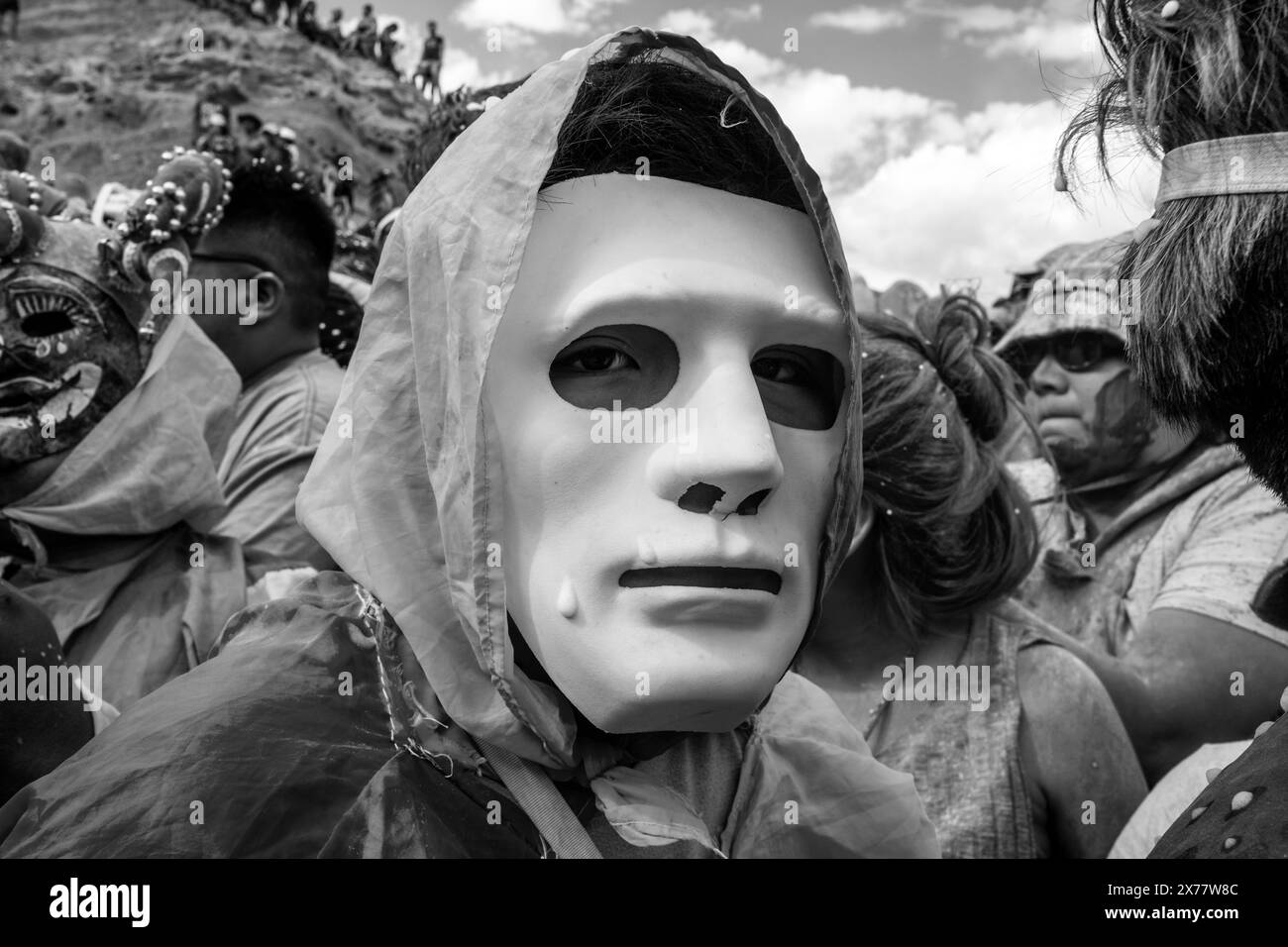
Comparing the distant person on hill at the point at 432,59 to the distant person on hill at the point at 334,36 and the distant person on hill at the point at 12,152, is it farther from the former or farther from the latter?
the distant person on hill at the point at 12,152

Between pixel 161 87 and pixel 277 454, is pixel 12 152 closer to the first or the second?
pixel 277 454

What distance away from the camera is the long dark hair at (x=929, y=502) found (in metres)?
2.64

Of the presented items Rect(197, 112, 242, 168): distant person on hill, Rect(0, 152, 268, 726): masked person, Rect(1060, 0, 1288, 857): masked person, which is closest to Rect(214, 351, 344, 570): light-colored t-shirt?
Rect(0, 152, 268, 726): masked person

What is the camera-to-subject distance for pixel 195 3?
5006 centimetres

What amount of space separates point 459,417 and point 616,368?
0.69 feet

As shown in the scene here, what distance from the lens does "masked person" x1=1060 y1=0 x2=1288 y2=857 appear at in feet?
4.11

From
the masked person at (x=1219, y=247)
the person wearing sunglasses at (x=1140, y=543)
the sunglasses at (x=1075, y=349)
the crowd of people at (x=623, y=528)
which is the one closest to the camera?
the masked person at (x=1219, y=247)

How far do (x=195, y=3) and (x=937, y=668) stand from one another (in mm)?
54526

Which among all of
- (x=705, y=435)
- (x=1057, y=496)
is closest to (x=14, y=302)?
(x=705, y=435)

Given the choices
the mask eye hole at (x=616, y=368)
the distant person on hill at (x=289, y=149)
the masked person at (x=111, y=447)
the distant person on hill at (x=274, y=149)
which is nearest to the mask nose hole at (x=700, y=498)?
the mask eye hole at (x=616, y=368)

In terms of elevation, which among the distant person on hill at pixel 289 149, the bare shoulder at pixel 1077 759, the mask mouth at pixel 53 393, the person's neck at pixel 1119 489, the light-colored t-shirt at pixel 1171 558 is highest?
the distant person on hill at pixel 289 149

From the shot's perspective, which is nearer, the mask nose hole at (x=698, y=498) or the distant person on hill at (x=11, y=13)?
the mask nose hole at (x=698, y=498)

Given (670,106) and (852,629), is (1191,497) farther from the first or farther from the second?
(670,106)
